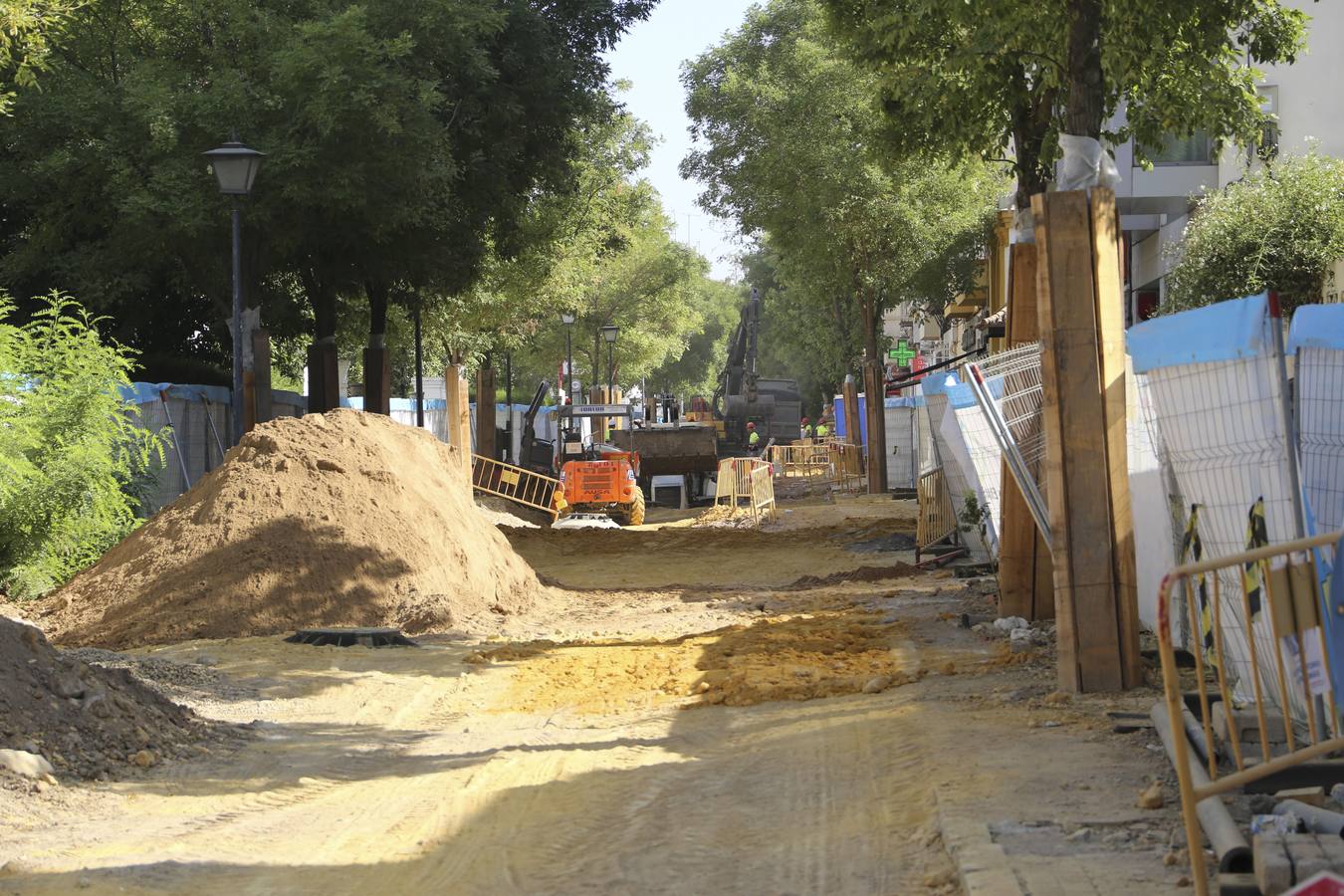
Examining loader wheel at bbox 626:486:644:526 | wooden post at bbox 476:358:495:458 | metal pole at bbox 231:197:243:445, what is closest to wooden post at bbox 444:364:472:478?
metal pole at bbox 231:197:243:445

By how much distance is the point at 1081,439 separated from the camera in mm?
8961

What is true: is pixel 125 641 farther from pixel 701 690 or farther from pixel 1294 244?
pixel 1294 244

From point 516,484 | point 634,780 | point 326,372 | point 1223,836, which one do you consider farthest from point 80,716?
point 516,484

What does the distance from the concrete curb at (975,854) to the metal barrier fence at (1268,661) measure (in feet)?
2.09

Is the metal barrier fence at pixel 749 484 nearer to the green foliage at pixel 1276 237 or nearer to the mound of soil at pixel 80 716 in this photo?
the green foliage at pixel 1276 237

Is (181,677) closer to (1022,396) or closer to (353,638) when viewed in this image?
(353,638)

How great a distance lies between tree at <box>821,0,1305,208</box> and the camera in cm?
1134

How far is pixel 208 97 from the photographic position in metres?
20.6

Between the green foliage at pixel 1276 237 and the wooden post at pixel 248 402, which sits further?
the green foliage at pixel 1276 237

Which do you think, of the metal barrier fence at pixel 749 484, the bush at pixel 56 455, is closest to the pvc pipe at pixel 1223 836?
the bush at pixel 56 455

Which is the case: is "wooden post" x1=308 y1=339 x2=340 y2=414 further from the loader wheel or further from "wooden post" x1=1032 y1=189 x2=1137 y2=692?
"wooden post" x1=1032 y1=189 x2=1137 y2=692

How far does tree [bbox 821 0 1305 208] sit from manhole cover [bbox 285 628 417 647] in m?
7.26

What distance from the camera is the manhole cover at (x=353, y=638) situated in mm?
13578

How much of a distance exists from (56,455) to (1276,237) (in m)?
18.3
